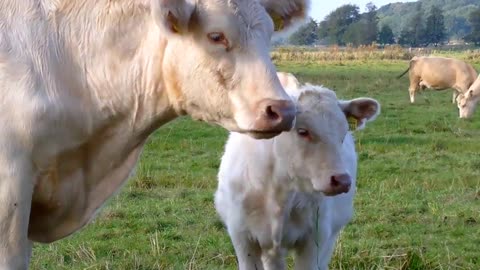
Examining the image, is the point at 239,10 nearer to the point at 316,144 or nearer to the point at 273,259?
the point at 316,144

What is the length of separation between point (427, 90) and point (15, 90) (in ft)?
99.4

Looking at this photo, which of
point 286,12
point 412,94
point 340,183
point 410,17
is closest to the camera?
point 286,12

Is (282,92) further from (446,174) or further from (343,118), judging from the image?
(446,174)

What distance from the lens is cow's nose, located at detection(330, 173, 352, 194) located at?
545 centimetres

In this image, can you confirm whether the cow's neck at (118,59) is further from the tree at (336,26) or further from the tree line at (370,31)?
the tree at (336,26)

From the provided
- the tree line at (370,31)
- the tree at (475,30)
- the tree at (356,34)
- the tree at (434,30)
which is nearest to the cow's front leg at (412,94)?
the tree line at (370,31)

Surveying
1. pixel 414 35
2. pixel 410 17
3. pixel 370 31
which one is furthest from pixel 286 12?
Result: pixel 410 17

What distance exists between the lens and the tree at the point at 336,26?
88.0m

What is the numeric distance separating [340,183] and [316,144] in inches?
17.1

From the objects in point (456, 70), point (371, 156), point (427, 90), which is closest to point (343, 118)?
point (371, 156)

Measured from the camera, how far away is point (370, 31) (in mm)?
86250

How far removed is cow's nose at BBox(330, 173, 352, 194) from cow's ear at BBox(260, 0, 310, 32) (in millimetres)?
1728

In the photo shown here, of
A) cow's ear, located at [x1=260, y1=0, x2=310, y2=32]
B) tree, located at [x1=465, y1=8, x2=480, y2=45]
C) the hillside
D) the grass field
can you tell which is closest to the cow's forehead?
cow's ear, located at [x1=260, y1=0, x2=310, y2=32]

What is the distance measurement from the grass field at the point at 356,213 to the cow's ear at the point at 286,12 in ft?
2.08
